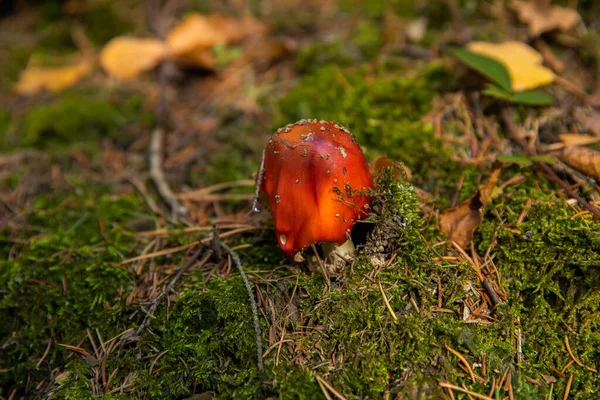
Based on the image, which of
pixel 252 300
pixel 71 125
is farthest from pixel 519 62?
pixel 71 125

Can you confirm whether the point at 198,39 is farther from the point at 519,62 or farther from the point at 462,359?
the point at 462,359

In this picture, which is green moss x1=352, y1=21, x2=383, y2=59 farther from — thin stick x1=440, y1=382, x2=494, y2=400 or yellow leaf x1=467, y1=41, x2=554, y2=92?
thin stick x1=440, y1=382, x2=494, y2=400

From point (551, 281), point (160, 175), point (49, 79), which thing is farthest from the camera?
point (49, 79)

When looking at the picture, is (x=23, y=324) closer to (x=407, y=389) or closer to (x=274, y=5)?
(x=407, y=389)

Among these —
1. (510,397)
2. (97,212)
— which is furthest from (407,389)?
(97,212)

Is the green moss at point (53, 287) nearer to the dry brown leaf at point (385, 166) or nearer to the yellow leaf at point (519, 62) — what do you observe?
the dry brown leaf at point (385, 166)
